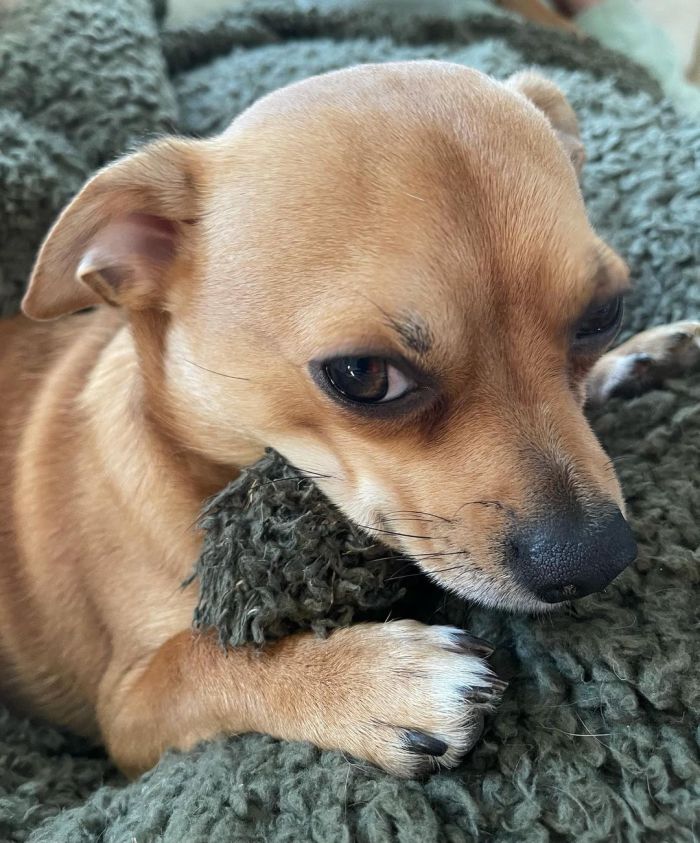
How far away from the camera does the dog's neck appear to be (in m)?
1.82

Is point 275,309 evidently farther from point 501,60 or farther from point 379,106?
point 501,60

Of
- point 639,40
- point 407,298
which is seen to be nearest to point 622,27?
point 639,40

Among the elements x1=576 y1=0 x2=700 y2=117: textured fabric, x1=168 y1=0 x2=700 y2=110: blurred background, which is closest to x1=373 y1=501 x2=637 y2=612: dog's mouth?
x1=168 y1=0 x2=700 y2=110: blurred background

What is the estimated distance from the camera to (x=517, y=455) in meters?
1.33

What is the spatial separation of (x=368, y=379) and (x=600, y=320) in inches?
19.5

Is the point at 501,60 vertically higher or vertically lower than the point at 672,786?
higher

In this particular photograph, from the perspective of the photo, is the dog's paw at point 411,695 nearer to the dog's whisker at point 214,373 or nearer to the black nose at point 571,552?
the black nose at point 571,552

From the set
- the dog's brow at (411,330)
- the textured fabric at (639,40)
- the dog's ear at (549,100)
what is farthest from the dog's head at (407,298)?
the textured fabric at (639,40)

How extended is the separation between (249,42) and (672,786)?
3.20 meters

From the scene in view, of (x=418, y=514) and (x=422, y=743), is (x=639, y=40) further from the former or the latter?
(x=422, y=743)

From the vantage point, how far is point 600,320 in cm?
153

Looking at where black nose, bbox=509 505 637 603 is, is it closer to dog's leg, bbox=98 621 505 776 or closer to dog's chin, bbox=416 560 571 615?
dog's chin, bbox=416 560 571 615

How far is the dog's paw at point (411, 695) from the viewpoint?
134cm

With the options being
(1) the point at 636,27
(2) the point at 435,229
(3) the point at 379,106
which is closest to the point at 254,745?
(2) the point at 435,229
